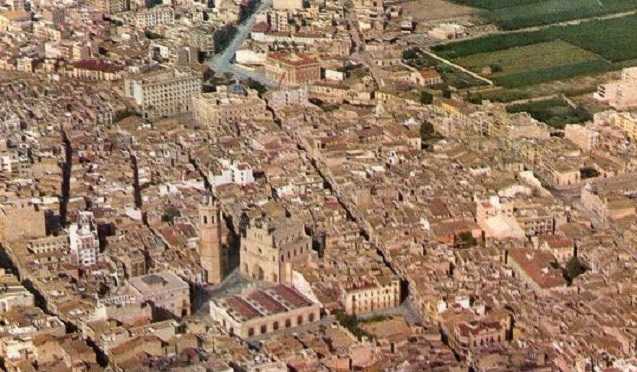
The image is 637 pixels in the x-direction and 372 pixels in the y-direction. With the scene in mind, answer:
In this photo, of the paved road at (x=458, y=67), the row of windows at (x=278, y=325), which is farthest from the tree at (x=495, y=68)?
the row of windows at (x=278, y=325)

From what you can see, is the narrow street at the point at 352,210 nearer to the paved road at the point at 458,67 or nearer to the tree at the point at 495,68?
the paved road at the point at 458,67

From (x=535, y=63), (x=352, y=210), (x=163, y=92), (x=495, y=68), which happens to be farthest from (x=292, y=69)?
(x=352, y=210)

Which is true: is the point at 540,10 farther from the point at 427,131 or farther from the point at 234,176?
the point at 234,176

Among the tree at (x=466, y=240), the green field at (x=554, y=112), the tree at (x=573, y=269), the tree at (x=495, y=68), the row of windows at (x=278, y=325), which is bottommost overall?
the tree at (x=495, y=68)

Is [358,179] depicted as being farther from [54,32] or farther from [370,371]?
[54,32]

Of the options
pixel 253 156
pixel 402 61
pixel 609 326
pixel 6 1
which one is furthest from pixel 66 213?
pixel 6 1

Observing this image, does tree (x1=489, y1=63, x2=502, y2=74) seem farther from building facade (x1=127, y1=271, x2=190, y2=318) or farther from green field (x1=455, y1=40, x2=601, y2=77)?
building facade (x1=127, y1=271, x2=190, y2=318)

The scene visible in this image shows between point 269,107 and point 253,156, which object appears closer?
point 253,156

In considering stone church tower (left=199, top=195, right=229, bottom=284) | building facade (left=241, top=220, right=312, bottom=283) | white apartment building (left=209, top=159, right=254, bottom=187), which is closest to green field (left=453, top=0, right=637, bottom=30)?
white apartment building (left=209, top=159, right=254, bottom=187)
